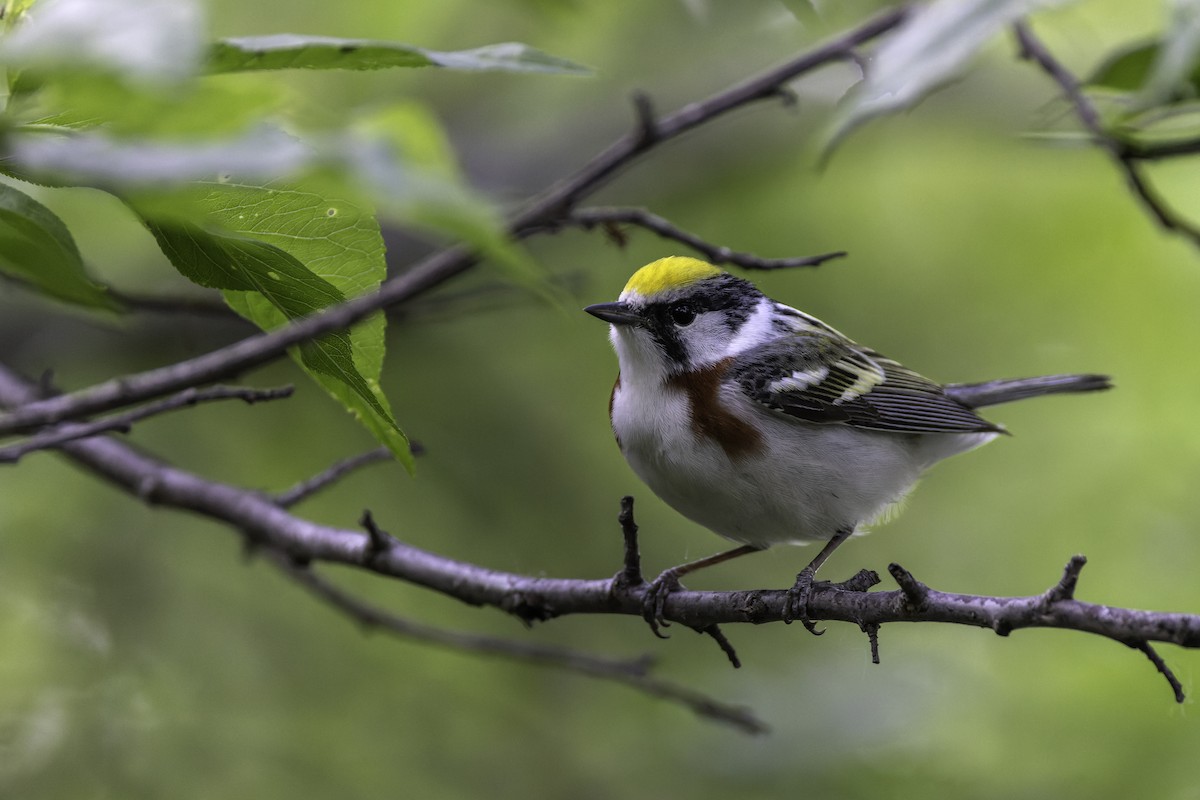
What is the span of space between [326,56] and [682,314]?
2546 mm

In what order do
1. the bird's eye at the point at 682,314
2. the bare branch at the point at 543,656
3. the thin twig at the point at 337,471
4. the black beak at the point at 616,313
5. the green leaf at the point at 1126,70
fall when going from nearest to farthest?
the green leaf at the point at 1126,70 < the thin twig at the point at 337,471 < the bare branch at the point at 543,656 < the black beak at the point at 616,313 < the bird's eye at the point at 682,314

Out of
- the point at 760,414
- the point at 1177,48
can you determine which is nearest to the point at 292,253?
the point at 1177,48

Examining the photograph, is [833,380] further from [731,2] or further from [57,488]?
[57,488]

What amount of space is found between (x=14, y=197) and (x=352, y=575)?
167 inches

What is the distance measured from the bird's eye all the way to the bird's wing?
0.23m

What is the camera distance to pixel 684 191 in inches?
269

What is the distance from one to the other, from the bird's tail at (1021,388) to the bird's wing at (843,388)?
0.22ft

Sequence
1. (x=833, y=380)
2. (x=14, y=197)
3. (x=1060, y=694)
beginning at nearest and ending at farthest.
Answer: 1. (x=14, y=197)
2. (x=1060, y=694)
3. (x=833, y=380)

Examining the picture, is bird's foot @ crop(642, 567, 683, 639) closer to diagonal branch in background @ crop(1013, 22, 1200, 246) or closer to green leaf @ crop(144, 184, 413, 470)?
green leaf @ crop(144, 184, 413, 470)

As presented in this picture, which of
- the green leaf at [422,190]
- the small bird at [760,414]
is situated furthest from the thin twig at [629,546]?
the green leaf at [422,190]

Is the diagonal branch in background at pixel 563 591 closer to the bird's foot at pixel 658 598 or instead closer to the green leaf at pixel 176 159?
the bird's foot at pixel 658 598

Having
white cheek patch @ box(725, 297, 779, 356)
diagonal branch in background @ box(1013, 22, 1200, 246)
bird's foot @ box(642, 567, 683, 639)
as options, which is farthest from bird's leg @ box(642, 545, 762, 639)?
diagonal branch in background @ box(1013, 22, 1200, 246)

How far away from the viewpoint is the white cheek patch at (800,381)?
12.7 ft

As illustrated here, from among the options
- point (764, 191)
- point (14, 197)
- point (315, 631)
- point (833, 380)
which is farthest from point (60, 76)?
point (764, 191)
